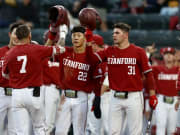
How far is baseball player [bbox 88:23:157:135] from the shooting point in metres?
8.02

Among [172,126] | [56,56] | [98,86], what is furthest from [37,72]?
[172,126]

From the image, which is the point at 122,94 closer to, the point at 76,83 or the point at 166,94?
the point at 76,83

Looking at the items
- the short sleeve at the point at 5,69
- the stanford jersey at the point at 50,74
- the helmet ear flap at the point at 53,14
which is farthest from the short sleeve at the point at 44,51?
the stanford jersey at the point at 50,74

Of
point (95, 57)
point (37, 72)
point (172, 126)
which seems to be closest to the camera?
point (37, 72)

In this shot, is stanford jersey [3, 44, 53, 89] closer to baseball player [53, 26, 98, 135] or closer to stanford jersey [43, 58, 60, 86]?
baseball player [53, 26, 98, 135]

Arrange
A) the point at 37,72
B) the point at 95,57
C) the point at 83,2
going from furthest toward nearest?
the point at 83,2 < the point at 95,57 < the point at 37,72

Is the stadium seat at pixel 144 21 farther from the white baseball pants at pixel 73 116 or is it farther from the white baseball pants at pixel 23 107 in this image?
the white baseball pants at pixel 23 107

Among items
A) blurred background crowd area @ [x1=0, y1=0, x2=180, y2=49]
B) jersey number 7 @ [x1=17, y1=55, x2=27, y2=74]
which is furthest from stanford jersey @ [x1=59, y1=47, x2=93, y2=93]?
blurred background crowd area @ [x1=0, y1=0, x2=180, y2=49]

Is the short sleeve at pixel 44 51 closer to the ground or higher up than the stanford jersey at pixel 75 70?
higher up

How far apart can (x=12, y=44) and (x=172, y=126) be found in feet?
12.6

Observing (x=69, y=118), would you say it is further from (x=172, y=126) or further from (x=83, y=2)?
(x=83, y=2)

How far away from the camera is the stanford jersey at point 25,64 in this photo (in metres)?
7.59

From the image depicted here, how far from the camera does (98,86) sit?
8492 millimetres

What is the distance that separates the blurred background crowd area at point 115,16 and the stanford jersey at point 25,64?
19.7 feet
